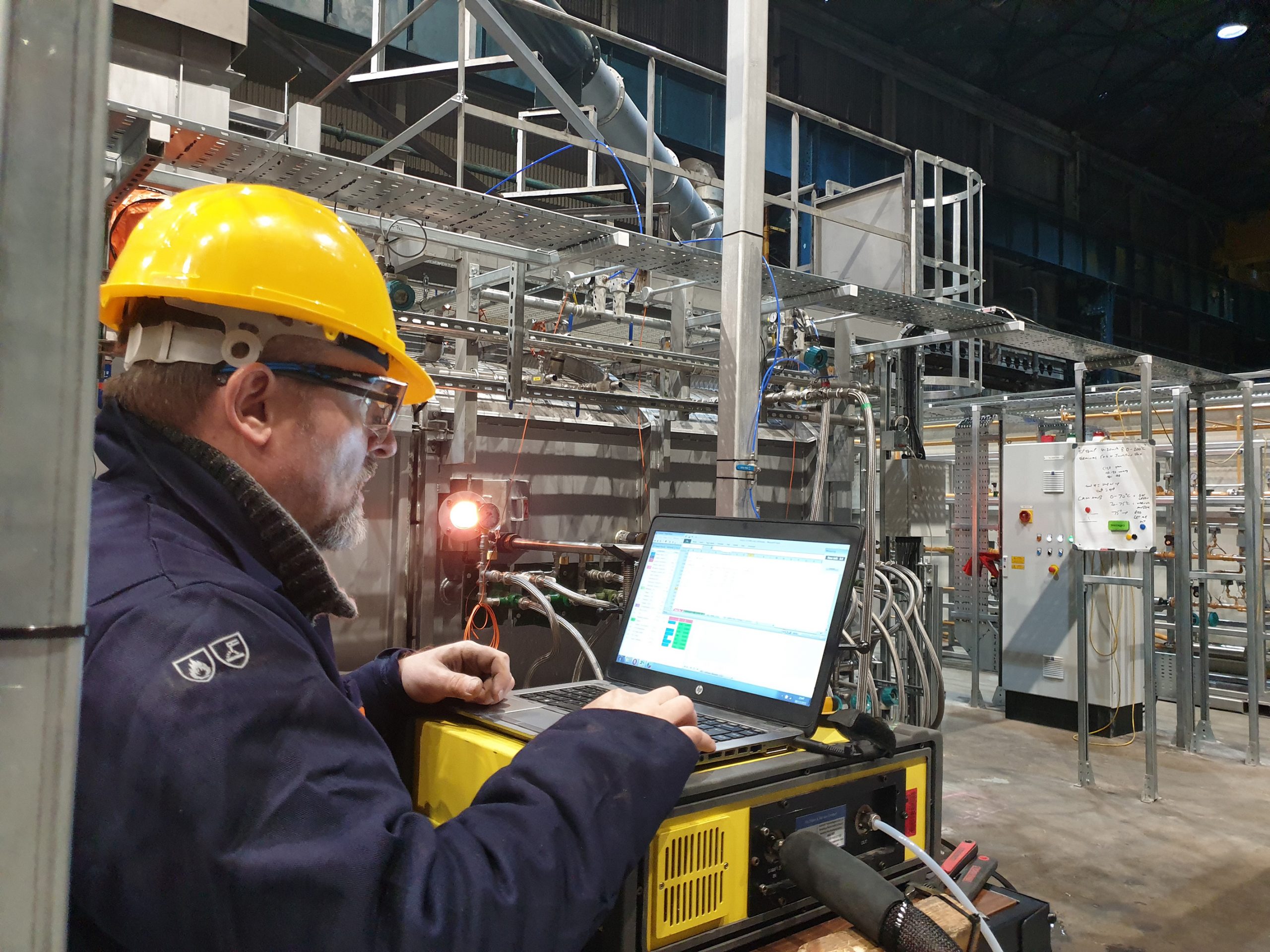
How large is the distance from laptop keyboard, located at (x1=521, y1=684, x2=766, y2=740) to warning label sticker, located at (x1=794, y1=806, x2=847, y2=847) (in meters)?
0.12

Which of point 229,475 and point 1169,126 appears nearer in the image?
point 229,475

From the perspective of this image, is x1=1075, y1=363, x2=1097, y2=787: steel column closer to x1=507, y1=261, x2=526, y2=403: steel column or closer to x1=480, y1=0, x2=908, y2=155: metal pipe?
x1=480, y1=0, x2=908, y2=155: metal pipe

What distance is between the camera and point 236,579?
769mm

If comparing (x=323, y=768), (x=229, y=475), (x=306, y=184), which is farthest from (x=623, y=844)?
(x=306, y=184)

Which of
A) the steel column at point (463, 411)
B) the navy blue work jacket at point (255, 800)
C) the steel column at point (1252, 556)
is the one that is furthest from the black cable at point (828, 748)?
the steel column at point (1252, 556)

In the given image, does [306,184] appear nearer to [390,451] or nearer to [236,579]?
[390,451]

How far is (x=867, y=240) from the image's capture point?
4367 millimetres

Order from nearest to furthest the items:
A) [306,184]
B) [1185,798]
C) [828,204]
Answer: [306,184] → [1185,798] → [828,204]

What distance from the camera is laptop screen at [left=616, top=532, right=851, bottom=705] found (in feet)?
3.91

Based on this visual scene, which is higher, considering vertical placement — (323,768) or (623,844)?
(323,768)

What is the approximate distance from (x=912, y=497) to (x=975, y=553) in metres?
2.27

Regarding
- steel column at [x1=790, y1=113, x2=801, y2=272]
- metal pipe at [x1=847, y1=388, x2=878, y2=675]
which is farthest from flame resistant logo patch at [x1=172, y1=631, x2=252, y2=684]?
steel column at [x1=790, y1=113, x2=801, y2=272]

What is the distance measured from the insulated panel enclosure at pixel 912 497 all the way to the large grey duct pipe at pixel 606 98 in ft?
6.45

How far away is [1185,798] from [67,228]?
5.38 meters
